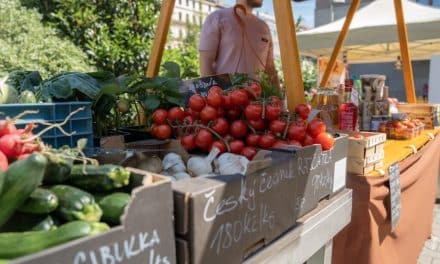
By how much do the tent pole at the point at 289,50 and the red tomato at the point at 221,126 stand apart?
0.47 meters

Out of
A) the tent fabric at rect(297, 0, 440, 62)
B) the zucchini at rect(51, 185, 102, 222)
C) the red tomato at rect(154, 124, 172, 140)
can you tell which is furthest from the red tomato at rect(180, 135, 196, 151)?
the tent fabric at rect(297, 0, 440, 62)

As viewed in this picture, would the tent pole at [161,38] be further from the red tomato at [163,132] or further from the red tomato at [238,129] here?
the red tomato at [238,129]

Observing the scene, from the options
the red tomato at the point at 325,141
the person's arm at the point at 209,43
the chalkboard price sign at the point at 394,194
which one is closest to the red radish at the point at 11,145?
the red tomato at the point at 325,141

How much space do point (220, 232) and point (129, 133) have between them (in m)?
0.98

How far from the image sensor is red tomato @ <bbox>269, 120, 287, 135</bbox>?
1688mm

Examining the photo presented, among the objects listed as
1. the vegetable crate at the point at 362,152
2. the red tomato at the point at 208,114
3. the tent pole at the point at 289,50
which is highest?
the tent pole at the point at 289,50

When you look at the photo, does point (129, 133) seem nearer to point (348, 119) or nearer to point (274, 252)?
point (274, 252)

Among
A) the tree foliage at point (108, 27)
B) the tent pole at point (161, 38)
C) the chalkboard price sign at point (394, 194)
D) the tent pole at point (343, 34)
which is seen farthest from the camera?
the tree foliage at point (108, 27)

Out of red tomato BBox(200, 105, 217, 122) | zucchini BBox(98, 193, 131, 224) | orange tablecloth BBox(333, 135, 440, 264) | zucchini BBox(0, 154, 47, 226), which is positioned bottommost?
orange tablecloth BBox(333, 135, 440, 264)

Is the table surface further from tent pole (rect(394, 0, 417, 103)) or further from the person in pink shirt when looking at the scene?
tent pole (rect(394, 0, 417, 103))

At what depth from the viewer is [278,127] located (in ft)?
5.54

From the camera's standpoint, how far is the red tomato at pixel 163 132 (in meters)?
1.78

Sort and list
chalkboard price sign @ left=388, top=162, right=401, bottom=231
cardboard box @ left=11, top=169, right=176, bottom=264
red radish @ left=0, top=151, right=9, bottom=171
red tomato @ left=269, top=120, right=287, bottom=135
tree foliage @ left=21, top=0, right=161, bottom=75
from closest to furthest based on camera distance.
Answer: cardboard box @ left=11, top=169, right=176, bottom=264, red radish @ left=0, top=151, right=9, bottom=171, red tomato @ left=269, top=120, right=287, bottom=135, chalkboard price sign @ left=388, top=162, right=401, bottom=231, tree foliage @ left=21, top=0, right=161, bottom=75

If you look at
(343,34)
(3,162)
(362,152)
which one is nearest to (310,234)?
(362,152)
